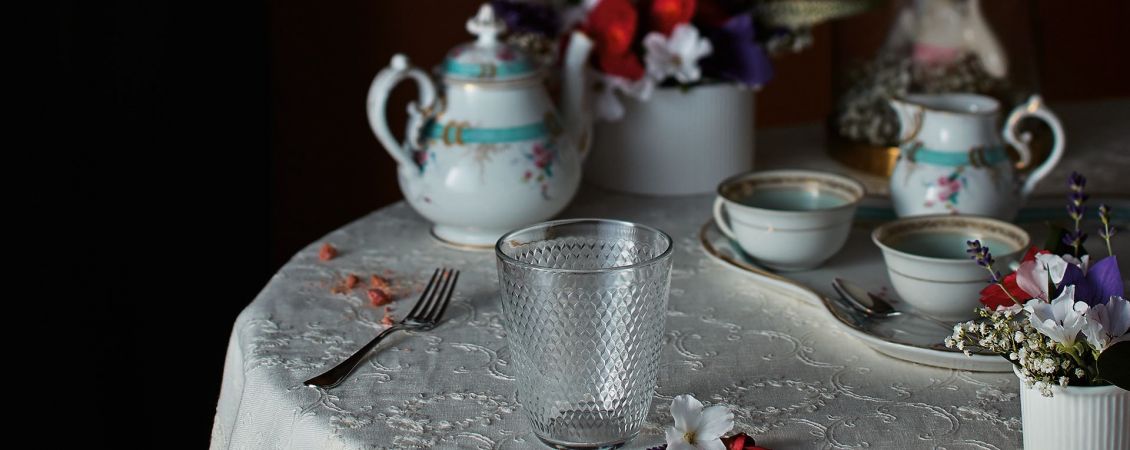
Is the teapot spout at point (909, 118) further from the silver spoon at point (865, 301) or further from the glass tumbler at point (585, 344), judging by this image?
the glass tumbler at point (585, 344)

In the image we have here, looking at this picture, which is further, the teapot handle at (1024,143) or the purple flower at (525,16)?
the purple flower at (525,16)

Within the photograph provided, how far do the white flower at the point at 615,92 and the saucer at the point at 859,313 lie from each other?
21 cm

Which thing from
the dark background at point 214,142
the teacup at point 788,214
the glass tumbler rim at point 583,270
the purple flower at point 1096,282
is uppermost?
the purple flower at point 1096,282

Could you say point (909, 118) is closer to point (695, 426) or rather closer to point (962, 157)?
point (962, 157)

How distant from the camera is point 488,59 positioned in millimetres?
1293

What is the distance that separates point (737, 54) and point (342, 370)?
737 millimetres

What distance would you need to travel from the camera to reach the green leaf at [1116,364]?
0.71m

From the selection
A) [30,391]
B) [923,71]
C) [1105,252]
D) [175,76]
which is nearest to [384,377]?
[1105,252]

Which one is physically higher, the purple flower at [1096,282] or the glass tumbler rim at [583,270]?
the purple flower at [1096,282]

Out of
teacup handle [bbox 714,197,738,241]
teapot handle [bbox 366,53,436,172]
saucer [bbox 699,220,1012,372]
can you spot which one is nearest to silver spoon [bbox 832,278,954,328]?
saucer [bbox 699,220,1012,372]

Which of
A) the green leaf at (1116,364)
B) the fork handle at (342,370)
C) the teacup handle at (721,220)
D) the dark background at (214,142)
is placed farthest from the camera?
the dark background at (214,142)

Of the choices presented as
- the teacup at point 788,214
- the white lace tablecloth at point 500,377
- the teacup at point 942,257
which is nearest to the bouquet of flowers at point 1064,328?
the white lace tablecloth at point 500,377

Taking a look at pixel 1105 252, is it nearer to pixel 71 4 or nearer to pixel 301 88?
pixel 71 4

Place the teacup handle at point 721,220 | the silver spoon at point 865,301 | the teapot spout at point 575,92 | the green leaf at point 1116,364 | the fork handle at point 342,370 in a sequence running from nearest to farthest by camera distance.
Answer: the green leaf at point 1116,364 < the fork handle at point 342,370 < the silver spoon at point 865,301 < the teacup handle at point 721,220 < the teapot spout at point 575,92
